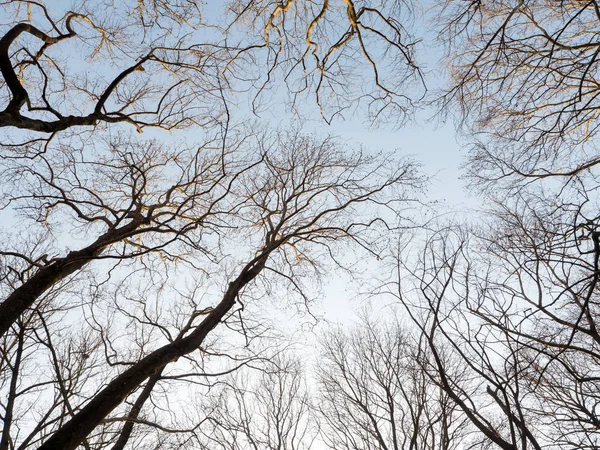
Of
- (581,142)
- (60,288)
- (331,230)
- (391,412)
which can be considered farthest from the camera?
(391,412)

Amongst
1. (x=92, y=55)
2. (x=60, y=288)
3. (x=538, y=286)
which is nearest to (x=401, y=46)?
(x=538, y=286)

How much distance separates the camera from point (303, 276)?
26.0ft

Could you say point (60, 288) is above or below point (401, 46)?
below

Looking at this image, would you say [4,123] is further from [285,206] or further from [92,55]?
[285,206]

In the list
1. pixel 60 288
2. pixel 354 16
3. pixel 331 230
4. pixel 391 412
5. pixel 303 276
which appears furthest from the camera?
pixel 391 412

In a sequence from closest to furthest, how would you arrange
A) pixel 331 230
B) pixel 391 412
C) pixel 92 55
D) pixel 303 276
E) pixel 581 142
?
1. pixel 581 142
2. pixel 92 55
3. pixel 331 230
4. pixel 303 276
5. pixel 391 412

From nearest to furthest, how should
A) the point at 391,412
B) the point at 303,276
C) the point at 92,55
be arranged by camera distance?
the point at 92,55 < the point at 303,276 < the point at 391,412

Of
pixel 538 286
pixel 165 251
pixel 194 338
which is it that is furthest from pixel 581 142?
pixel 165 251

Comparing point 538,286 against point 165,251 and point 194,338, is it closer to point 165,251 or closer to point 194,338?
point 194,338

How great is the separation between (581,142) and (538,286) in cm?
199

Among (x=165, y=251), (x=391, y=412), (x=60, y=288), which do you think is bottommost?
(x=60, y=288)

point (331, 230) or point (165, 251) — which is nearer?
point (331, 230)

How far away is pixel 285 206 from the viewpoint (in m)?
7.62

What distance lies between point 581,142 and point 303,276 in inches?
201
